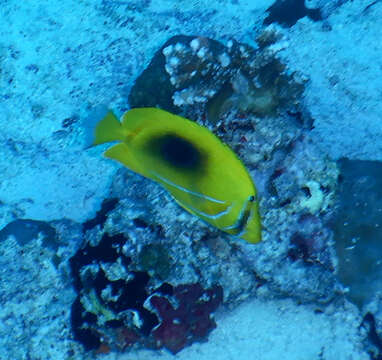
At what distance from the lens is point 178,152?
7.17 ft

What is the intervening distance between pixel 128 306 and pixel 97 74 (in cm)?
279

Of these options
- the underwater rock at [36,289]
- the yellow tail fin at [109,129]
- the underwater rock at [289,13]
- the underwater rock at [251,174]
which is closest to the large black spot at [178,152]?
the yellow tail fin at [109,129]

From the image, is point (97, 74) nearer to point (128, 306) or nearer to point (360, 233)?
point (128, 306)

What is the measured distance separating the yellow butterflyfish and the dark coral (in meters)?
1.20

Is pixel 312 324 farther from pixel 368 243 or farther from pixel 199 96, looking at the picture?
pixel 199 96

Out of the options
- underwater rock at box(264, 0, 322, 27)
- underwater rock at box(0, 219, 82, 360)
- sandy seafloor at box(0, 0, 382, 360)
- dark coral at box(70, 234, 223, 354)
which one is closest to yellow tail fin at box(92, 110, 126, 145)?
dark coral at box(70, 234, 223, 354)

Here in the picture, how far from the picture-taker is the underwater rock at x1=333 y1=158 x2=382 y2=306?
3318mm

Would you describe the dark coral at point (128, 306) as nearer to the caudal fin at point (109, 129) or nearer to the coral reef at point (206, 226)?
the coral reef at point (206, 226)

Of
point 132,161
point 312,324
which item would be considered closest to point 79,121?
point 132,161

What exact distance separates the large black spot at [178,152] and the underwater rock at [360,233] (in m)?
1.86

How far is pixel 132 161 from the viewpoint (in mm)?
2391

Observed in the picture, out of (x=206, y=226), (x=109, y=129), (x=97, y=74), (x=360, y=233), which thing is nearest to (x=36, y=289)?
(x=206, y=226)

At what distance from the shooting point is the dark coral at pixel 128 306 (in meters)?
3.24

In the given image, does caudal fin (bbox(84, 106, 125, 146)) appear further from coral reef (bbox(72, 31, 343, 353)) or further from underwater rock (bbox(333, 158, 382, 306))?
underwater rock (bbox(333, 158, 382, 306))
